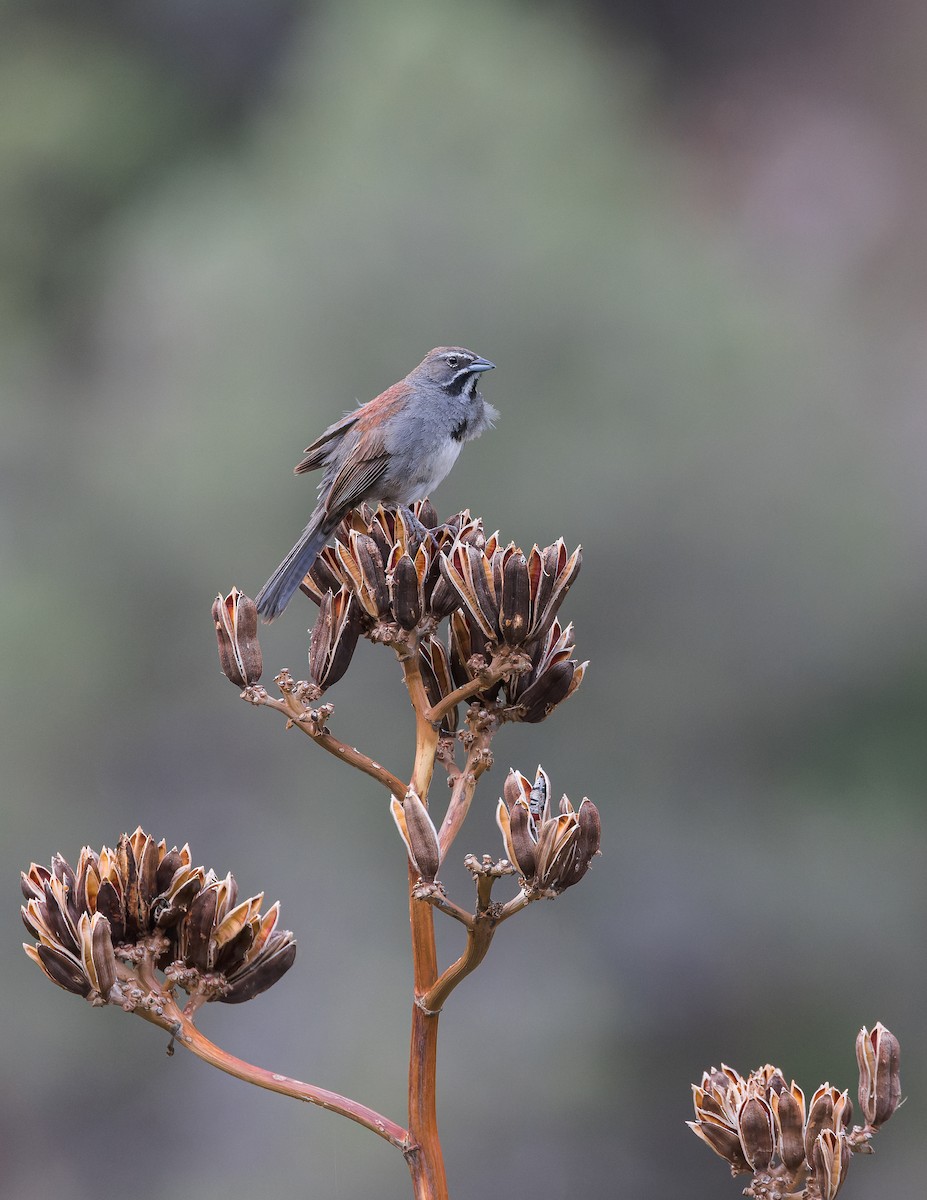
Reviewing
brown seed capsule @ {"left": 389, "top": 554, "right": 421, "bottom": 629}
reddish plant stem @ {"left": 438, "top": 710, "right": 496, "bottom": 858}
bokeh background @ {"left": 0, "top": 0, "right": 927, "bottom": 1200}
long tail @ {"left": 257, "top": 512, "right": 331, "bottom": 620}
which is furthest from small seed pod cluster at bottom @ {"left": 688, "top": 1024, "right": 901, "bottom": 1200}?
bokeh background @ {"left": 0, "top": 0, "right": 927, "bottom": 1200}

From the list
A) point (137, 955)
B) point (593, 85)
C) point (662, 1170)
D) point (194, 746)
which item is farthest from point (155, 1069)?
point (137, 955)

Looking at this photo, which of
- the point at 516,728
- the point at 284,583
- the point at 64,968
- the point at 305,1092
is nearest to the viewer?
the point at 305,1092

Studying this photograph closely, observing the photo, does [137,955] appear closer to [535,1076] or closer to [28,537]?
[535,1076]

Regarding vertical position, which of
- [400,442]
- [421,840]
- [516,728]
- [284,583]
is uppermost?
[516,728]

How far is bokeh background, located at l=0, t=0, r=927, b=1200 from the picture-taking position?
10.6 meters

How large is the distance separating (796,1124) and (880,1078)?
0.42 feet

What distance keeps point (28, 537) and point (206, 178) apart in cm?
611

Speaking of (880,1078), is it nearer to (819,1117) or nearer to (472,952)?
(819,1117)

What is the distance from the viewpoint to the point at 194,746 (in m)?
12.1

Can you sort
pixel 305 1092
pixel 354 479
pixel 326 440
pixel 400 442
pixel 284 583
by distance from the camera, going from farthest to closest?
1. pixel 326 440
2. pixel 400 442
3. pixel 354 479
4. pixel 284 583
5. pixel 305 1092

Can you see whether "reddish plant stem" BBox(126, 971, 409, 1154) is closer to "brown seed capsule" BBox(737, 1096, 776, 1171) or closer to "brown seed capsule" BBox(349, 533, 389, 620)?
"brown seed capsule" BBox(737, 1096, 776, 1171)

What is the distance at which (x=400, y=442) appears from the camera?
139 inches

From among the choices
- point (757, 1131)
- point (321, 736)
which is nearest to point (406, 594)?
point (321, 736)

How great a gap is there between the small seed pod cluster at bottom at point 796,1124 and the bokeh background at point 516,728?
8.11 metres
